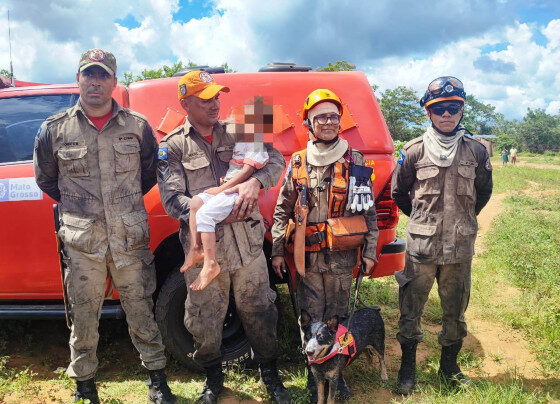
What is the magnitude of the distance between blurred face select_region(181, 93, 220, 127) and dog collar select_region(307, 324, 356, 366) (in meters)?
1.59

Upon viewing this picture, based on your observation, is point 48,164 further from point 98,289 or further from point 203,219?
point 203,219

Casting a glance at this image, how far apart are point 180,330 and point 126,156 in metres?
1.43

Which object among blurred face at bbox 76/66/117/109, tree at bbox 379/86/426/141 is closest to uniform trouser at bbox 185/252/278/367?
blurred face at bbox 76/66/117/109

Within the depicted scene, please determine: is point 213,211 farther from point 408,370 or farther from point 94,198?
point 408,370

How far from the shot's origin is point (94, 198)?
2.70m

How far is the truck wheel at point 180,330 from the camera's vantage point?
3.22m

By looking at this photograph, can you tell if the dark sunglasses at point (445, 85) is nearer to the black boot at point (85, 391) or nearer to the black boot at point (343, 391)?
the black boot at point (343, 391)

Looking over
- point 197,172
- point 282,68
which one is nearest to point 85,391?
point 197,172

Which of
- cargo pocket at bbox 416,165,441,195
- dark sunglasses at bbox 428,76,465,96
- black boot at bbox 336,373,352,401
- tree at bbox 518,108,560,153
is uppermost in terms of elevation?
tree at bbox 518,108,560,153

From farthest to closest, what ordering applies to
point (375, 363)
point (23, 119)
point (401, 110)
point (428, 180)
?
point (401, 110), point (375, 363), point (23, 119), point (428, 180)

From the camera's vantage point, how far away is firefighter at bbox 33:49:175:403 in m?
2.67

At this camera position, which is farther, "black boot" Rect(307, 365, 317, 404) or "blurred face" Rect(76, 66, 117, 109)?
"black boot" Rect(307, 365, 317, 404)

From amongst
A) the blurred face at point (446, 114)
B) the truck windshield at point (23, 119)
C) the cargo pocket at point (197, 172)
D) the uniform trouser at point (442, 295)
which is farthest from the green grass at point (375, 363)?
the blurred face at point (446, 114)

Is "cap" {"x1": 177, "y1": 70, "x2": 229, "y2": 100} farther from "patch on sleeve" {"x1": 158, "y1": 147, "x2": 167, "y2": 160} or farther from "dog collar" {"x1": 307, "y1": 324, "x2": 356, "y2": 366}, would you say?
"dog collar" {"x1": 307, "y1": 324, "x2": 356, "y2": 366}
